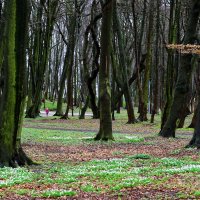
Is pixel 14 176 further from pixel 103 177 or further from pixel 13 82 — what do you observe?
pixel 13 82

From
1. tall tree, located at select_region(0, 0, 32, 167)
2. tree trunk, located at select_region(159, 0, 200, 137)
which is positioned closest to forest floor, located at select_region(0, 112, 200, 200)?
tall tree, located at select_region(0, 0, 32, 167)

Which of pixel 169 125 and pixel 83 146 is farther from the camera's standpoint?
pixel 169 125

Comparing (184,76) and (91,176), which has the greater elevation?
(184,76)

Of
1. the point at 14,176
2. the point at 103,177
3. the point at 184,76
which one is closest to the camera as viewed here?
the point at 103,177

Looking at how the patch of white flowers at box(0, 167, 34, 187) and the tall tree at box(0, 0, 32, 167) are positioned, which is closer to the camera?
the patch of white flowers at box(0, 167, 34, 187)

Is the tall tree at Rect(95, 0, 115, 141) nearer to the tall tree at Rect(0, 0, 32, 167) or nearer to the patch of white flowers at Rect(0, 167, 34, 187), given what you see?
the tall tree at Rect(0, 0, 32, 167)

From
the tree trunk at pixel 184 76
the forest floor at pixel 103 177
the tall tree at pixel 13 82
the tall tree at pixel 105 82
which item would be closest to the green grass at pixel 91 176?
the forest floor at pixel 103 177

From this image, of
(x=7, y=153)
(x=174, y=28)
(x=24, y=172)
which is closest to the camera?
(x=24, y=172)

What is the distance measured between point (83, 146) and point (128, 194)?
10837 millimetres

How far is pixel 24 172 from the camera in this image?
39.2 feet

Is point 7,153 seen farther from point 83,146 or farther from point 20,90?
point 83,146

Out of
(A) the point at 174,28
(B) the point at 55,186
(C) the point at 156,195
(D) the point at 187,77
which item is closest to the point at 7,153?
(B) the point at 55,186

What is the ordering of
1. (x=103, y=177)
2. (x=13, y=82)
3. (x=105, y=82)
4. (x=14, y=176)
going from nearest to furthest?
(x=103, y=177) → (x=14, y=176) → (x=13, y=82) → (x=105, y=82)

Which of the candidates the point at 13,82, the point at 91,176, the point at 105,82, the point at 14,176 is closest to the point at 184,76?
the point at 105,82
